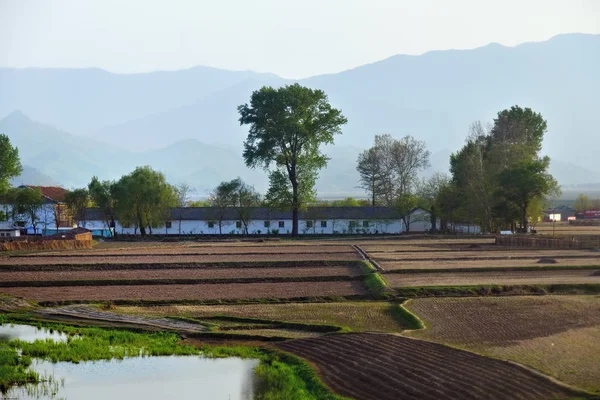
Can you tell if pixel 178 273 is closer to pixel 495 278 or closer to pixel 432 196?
pixel 495 278

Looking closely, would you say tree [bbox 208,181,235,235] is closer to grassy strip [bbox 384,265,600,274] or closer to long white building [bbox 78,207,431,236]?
long white building [bbox 78,207,431,236]

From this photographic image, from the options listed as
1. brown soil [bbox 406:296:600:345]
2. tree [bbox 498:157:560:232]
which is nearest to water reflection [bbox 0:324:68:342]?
brown soil [bbox 406:296:600:345]

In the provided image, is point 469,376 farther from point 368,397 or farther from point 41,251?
point 41,251

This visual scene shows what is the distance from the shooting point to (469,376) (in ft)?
65.7

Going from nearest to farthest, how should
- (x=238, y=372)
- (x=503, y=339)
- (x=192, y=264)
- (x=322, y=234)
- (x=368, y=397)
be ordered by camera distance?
1. (x=368, y=397)
2. (x=238, y=372)
3. (x=503, y=339)
4. (x=192, y=264)
5. (x=322, y=234)

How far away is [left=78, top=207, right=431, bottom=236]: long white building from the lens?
91.8 metres

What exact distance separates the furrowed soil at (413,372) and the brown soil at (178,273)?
20003 millimetres

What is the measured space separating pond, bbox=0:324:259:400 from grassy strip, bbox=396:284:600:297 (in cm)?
1487

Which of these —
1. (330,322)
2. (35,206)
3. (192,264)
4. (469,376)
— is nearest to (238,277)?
(192,264)

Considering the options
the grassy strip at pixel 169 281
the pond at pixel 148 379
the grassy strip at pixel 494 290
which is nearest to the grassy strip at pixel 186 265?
the grassy strip at pixel 169 281

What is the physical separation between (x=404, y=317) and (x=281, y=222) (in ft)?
204

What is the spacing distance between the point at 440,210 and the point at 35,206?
164ft

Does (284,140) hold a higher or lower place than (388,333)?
higher

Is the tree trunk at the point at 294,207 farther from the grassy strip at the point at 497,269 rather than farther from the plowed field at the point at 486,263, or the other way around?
the grassy strip at the point at 497,269
